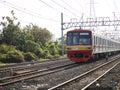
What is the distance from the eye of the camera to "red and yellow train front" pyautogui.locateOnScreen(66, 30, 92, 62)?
2769cm

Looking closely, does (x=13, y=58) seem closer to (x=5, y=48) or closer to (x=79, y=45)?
(x=5, y=48)

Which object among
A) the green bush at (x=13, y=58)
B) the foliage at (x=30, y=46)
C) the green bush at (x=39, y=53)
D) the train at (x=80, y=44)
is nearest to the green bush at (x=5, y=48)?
the green bush at (x=13, y=58)

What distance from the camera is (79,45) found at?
1097 inches

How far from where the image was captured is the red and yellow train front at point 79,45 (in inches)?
1090

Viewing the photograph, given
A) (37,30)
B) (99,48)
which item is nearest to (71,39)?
(99,48)

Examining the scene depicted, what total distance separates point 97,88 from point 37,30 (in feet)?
165

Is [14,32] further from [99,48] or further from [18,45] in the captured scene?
[99,48]

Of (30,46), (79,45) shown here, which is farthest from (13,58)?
(79,45)

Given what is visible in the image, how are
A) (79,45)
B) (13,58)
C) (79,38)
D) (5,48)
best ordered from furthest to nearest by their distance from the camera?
(5,48), (13,58), (79,38), (79,45)

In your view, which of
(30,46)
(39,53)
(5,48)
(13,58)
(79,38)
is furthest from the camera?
(39,53)

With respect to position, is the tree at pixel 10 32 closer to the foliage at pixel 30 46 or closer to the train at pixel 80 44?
the foliage at pixel 30 46

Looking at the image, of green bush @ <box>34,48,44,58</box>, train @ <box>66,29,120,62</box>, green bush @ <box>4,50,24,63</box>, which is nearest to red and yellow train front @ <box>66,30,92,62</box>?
train @ <box>66,29,120,62</box>

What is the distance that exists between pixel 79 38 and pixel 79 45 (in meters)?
0.67

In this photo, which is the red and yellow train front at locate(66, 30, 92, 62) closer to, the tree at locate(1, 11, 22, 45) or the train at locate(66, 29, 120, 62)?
the train at locate(66, 29, 120, 62)
